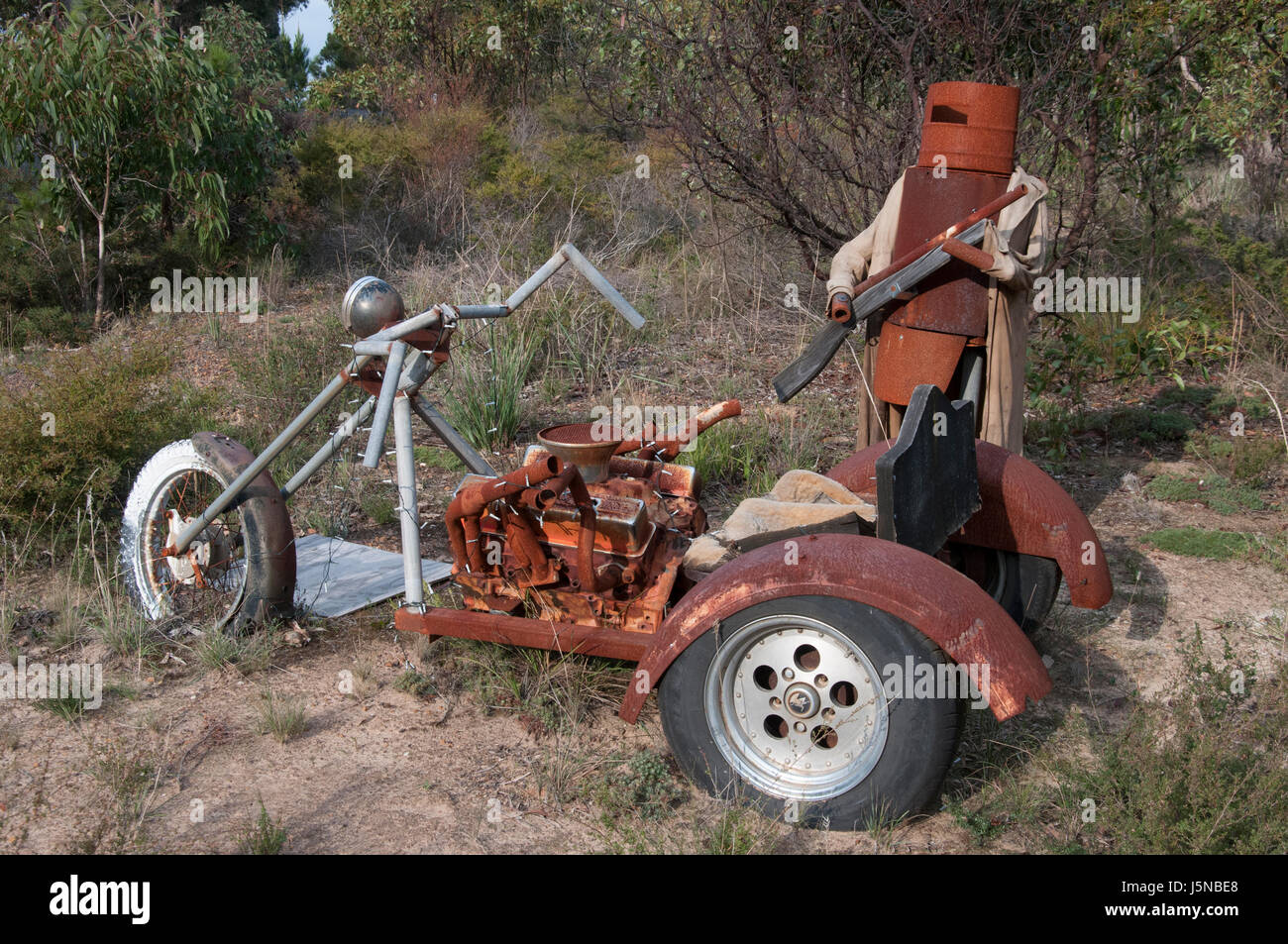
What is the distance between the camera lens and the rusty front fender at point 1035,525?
3.46 meters

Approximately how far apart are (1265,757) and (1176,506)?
2.84 meters

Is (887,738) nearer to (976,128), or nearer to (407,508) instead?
(407,508)

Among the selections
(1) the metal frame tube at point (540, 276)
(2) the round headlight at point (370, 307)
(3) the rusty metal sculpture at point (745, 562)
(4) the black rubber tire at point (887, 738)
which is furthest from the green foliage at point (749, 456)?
(4) the black rubber tire at point (887, 738)

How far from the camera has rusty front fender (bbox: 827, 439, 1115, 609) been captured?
3.46 meters

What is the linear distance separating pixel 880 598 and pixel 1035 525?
118cm

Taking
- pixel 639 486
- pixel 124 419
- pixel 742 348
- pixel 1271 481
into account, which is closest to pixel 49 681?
pixel 124 419

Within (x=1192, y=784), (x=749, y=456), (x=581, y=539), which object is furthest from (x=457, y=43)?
(x=1192, y=784)

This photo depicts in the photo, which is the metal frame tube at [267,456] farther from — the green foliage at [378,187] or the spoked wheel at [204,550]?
the green foliage at [378,187]

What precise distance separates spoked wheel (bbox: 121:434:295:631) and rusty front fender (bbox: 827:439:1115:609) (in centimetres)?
257

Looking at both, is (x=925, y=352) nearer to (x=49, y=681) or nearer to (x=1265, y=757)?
(x=1265, y=757)

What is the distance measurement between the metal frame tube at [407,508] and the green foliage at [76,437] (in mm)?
1951

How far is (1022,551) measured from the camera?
360cm

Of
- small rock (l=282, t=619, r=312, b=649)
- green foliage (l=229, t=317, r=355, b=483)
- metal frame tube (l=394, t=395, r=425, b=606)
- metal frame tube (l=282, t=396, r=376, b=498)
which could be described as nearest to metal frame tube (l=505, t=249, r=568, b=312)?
metal frame tube (l=394, t=395, r=425, b=606)

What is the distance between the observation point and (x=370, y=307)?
3594 millimetres
